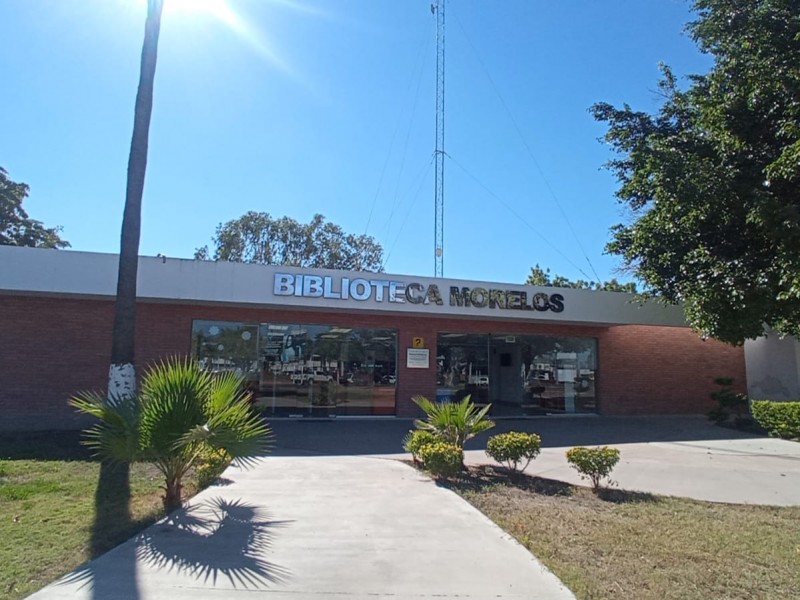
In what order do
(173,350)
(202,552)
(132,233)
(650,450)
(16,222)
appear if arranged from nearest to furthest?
1. (202,552)
2. (132,233)
3. (650,450)
4. (173,350)
5. (16,222)

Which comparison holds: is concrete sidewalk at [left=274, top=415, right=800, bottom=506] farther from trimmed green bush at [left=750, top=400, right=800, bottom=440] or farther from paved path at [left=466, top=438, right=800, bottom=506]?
trimmed green bush at [left=750, top=400, right=800, bottom=440]

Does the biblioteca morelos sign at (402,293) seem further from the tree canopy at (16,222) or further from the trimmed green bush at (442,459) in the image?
the tree canopy at (16,222)

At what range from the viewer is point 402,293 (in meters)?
15.8

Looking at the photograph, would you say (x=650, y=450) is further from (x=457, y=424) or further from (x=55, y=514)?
(x=55, y=514)

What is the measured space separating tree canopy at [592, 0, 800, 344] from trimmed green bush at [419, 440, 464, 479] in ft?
14.3

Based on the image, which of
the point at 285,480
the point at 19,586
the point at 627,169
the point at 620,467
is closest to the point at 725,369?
the point at 627,169

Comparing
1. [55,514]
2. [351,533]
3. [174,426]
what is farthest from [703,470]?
[55,514]

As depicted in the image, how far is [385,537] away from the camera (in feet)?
18.8

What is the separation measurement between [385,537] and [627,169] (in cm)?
1216

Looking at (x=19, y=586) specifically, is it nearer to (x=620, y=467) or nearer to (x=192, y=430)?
(x=192, y=430)

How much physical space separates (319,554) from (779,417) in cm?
1509

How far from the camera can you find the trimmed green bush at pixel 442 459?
27.8 feet

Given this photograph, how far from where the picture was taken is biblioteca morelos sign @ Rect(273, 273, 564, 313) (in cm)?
1495

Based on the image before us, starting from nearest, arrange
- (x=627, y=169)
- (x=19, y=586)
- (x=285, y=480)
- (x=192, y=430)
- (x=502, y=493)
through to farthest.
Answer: (x=19, y=586) < (x=192, y=430) < (x=502, y=493) < (x=285, y=480) < (x=627, y=169)
